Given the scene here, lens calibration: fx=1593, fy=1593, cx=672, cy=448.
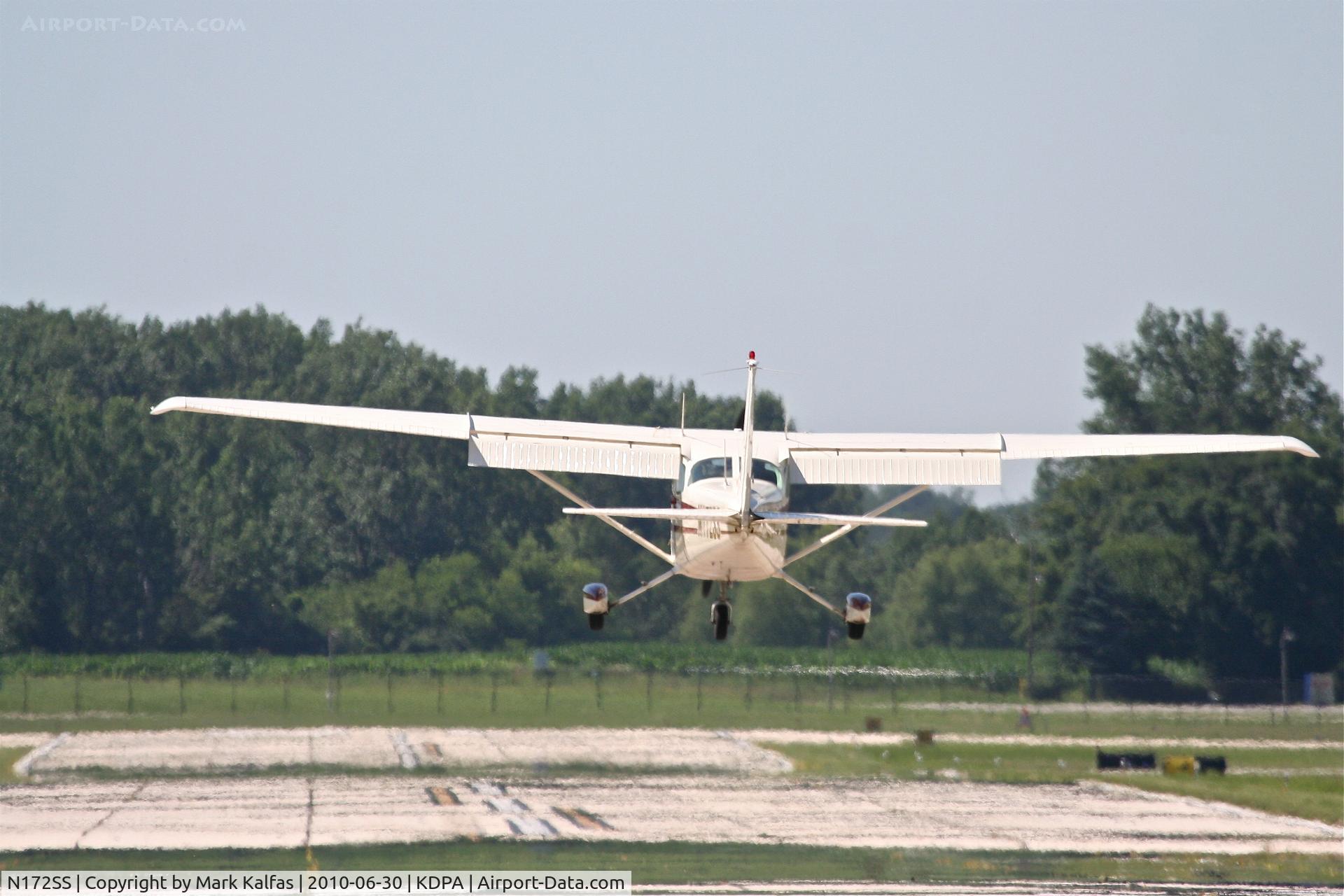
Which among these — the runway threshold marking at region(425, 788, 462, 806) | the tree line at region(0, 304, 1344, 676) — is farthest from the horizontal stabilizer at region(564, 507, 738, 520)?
the tree line at region(0, 304, 1344, 676)

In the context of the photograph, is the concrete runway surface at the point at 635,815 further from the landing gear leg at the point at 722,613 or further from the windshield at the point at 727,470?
the windshield at the point at 727,470

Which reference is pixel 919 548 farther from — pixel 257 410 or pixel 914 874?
pixel 257 410

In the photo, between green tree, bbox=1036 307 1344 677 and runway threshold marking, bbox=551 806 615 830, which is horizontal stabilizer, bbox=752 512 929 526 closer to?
runway threshold marking, bbox=551 806 615 830

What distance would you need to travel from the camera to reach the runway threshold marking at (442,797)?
3447 centimetres

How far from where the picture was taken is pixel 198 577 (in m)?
62.5

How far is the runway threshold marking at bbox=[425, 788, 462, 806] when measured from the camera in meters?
34.5

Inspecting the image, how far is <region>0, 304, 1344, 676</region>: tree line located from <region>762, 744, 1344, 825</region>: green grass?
57.0 ft

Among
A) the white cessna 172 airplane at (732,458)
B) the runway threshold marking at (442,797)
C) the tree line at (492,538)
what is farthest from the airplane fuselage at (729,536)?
the tree line at (492,538)

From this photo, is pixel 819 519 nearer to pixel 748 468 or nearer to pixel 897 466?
pixel 748 468

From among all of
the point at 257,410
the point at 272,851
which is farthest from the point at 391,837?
the point at 257,410

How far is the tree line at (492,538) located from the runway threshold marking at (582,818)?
24.2 m

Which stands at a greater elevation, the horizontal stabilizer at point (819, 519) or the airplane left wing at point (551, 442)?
the airplane left wing at point (551, 442)

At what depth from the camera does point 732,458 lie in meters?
21.0

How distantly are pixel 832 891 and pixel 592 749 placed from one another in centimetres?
1549
